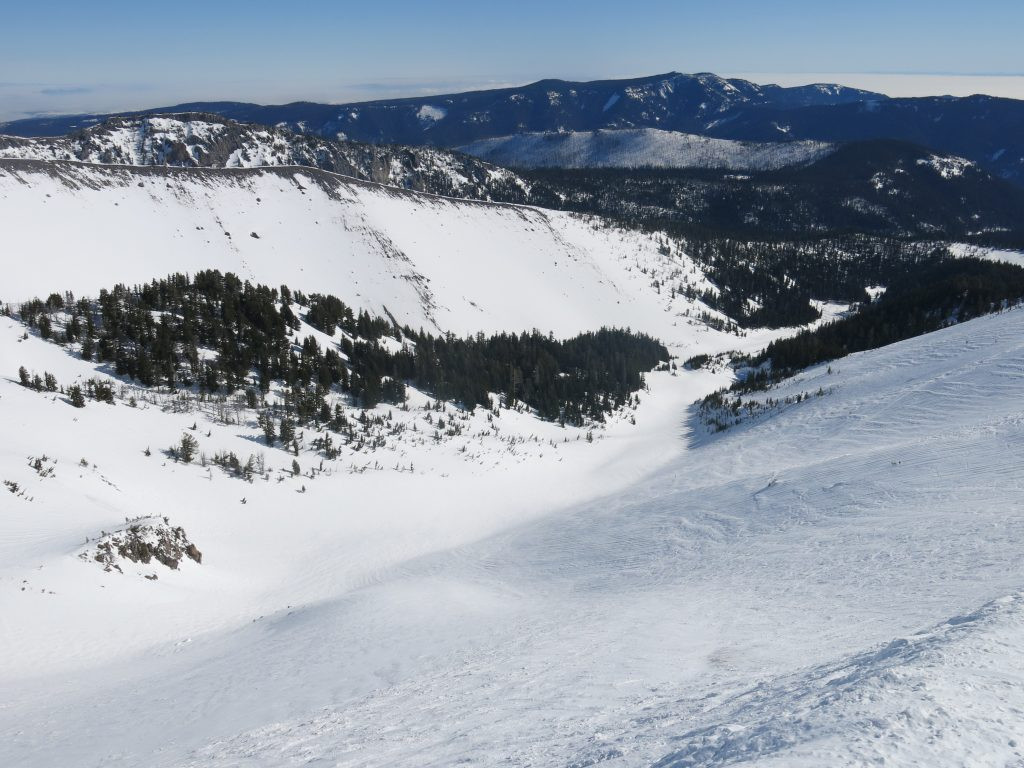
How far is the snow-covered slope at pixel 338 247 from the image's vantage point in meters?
58.8

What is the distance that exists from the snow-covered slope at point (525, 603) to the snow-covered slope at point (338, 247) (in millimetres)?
30942

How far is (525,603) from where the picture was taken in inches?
752

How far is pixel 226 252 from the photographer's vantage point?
6944 cm

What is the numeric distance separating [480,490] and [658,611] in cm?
2251

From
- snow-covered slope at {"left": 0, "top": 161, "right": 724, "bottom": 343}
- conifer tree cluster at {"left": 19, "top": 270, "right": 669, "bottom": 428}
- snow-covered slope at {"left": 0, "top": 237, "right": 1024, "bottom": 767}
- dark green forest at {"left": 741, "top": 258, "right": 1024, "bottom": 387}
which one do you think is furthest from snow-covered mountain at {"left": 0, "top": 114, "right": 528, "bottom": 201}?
snow-covered slope at {"left": 0, "top": 237, "right": 1024, "bottom": 767}

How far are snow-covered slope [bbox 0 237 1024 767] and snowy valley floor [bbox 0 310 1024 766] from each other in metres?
0.09

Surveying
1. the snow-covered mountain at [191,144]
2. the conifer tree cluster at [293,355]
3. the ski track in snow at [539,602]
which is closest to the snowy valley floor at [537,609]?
the ski track in snow at [539,602]

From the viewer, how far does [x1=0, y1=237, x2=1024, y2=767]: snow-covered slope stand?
26.8 ft

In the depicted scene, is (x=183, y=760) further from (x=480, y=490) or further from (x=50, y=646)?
(x=480, y=490)

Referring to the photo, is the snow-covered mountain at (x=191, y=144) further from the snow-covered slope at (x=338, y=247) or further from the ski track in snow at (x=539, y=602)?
the ski track in snow at (x=539, y=602)

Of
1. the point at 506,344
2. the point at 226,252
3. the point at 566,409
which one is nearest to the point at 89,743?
the point at 566,409

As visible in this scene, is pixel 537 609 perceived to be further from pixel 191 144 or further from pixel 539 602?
Result: pixel 191 144

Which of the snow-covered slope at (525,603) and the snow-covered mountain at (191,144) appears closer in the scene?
the snow-covered slope at (525,603)

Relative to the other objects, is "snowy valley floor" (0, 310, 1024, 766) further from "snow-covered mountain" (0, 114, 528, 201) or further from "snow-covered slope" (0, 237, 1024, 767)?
"snow-covered mountain" (0, 114, 528, 201)
